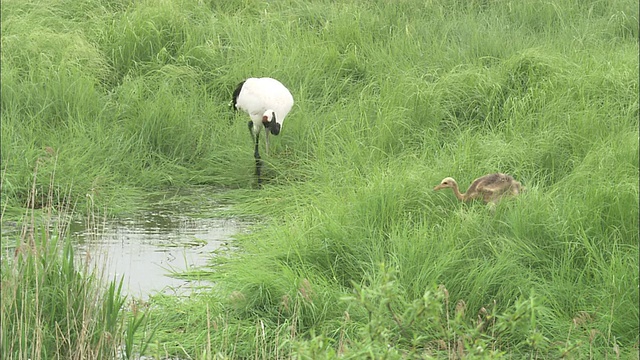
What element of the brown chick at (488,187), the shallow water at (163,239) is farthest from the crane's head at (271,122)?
the brown chick at (488,187)

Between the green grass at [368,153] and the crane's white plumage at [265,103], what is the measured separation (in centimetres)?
23

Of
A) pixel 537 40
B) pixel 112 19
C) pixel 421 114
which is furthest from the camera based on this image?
pixel 112 19

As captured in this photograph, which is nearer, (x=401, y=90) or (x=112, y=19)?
(x=401, y=90)

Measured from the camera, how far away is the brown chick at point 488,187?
5512 mm

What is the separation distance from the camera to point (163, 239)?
21.6 ft

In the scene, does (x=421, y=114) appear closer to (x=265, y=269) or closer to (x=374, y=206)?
(x=374, y=206)

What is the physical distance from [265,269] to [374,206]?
0.70 meters

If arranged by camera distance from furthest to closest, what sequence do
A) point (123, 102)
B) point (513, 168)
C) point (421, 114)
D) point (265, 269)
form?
point (123, 102) → point (421, 114) → point (513, 168) → point (265, 269)

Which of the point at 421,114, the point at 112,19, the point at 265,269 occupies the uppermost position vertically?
the point at 112,19

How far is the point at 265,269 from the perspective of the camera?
5156mm

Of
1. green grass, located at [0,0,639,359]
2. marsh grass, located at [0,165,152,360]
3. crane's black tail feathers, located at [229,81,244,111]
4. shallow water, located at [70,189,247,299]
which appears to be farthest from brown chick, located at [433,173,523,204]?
crane's black tail feathers, located at [229,81,244,111]

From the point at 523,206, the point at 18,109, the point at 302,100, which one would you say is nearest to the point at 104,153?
the point at 18,109

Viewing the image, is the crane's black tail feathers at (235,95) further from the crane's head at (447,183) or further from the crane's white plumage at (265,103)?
the crane's head at (447,183)

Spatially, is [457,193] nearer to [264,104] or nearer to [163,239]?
[163,239]
